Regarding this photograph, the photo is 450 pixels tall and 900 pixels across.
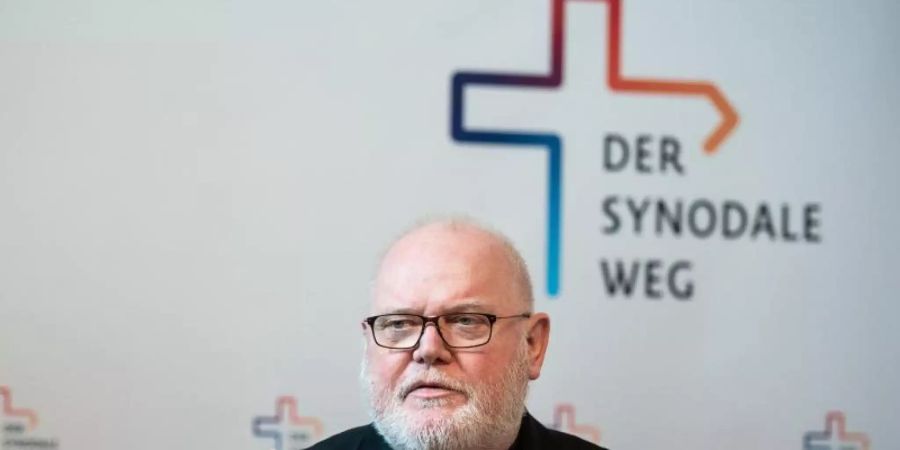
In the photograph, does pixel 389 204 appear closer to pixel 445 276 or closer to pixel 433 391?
pixel 445 276

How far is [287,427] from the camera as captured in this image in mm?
2137

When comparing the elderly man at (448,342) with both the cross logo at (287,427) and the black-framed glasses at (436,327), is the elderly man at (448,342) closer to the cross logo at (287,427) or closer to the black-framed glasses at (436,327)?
the black-framed glasses at (436,327)

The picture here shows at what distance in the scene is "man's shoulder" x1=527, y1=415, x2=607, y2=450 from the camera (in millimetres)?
1963

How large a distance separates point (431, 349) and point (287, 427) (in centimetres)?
57

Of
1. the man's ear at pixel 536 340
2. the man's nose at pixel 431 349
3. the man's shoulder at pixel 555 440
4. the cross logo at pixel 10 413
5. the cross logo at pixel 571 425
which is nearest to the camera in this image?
the man's nose at pixel 431 349

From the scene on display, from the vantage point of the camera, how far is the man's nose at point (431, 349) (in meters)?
1.69

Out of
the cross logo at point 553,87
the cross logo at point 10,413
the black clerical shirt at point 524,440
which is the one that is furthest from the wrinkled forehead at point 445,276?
the cross logo at point 10,413

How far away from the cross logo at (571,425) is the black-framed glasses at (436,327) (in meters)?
0.52

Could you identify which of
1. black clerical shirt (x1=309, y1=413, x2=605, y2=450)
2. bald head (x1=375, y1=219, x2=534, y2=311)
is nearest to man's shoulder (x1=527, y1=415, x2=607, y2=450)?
black clerical shirt (x1=309, y1=413, x2=605, y2=450)

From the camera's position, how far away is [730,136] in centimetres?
229

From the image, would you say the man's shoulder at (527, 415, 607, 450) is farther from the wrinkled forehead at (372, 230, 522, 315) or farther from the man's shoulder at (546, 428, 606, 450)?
the wrinkled forehead at (372, 230, 522, 315)

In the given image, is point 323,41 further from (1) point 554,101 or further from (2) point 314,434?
(2) point 314,434

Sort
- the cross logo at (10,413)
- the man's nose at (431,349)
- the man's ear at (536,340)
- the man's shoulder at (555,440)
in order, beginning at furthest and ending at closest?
1. the cross logo at (10,413)
2. the man's shoulder at (555,440)
3. the man's ear at (536,340)
4. the man's nose at (431,349)

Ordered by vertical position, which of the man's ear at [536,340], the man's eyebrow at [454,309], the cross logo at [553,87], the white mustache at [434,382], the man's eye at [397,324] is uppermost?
the cross logo at [553,87]
